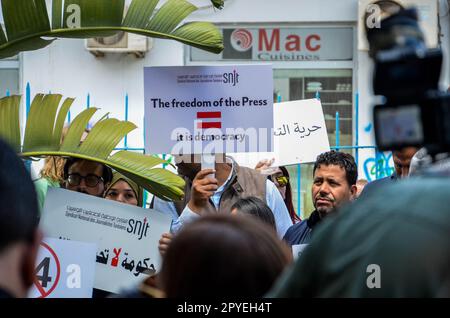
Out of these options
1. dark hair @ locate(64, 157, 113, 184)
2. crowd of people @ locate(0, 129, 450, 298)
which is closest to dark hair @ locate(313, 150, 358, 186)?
dark hair @ locate(64, 157, 113, 184)

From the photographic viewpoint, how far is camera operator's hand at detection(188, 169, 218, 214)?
4488mm

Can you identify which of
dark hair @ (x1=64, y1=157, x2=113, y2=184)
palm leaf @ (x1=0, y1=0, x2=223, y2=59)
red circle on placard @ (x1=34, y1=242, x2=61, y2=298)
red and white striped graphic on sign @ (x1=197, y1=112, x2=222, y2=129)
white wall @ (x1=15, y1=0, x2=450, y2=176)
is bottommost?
red circle on placard @ (x1=34, y1=242, x2=61, y2=298)

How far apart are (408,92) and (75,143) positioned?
331 centimetres

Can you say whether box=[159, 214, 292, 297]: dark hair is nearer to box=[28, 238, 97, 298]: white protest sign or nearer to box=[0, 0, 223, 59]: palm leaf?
box=[28, 238, 97, 298]: white protest sign

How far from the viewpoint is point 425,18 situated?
9.51m

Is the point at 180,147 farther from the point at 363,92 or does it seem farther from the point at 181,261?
the point at 363,92

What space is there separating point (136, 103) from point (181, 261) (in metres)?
8.07

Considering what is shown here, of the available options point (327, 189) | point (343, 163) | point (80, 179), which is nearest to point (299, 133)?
point (343, 163)

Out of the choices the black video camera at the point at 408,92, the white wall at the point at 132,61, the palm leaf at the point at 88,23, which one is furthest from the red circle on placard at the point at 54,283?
the white wall at the point at 132,61

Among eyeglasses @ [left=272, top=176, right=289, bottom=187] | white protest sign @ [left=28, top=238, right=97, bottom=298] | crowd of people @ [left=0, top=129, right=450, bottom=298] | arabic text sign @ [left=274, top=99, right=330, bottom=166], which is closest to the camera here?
crowd of people @ [left=0, top=129, right=450, bottom=298]

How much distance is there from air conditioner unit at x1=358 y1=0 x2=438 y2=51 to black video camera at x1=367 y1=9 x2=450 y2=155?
7.91 m

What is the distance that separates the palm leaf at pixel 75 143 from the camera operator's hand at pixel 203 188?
0.29 feet

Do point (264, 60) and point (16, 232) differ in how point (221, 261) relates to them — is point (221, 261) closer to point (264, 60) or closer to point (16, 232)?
point (16, 232)

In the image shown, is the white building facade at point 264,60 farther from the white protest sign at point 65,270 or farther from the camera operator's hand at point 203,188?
the white protest sign at point 65,270
